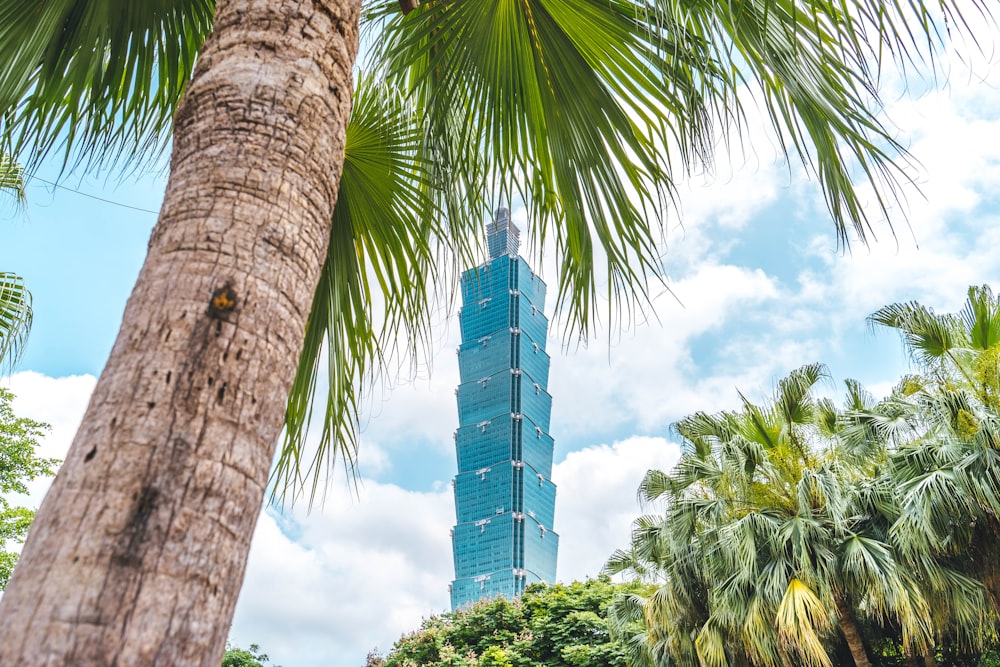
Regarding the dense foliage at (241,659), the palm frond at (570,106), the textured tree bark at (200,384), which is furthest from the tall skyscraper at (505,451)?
the textured tree bark at (200,384)

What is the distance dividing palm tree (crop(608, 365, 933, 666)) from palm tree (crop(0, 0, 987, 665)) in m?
6.43

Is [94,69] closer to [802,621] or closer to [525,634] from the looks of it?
[802,621]

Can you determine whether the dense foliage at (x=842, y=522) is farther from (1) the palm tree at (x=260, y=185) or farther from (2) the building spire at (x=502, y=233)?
(1) the palm tree at (x=260, y=185)

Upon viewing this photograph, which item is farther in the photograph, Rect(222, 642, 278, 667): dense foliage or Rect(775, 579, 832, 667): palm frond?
Rect(222, 642, 278, 667): dense foliage

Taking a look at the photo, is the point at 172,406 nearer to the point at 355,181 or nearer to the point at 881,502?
the point at 355,181

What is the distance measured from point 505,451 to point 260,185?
8689 centimetres

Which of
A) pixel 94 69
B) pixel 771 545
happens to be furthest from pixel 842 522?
pixel 94 69

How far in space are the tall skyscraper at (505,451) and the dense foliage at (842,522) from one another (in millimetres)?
73393

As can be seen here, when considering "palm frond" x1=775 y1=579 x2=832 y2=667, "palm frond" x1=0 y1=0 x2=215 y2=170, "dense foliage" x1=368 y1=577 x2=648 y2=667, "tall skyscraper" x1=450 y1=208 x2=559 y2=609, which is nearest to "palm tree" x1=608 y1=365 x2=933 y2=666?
"palm frond" x1=775 y1=579 x2=832 y2=667

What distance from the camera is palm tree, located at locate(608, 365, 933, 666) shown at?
7.53 m

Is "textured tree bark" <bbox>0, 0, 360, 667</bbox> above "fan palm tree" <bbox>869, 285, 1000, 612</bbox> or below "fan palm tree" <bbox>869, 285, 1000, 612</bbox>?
below

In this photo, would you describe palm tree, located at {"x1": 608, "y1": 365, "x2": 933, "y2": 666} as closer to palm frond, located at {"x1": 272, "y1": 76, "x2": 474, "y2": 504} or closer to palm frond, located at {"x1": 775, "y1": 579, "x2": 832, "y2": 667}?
palm frond, located at {"x1": 775, "y1": 579, "x2": 832, "y2": 667}

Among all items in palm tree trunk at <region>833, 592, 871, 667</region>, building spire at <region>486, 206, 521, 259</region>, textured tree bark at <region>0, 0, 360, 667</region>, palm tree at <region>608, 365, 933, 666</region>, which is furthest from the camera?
palm tree trunk at <region>833, 592, 871, 667</region>

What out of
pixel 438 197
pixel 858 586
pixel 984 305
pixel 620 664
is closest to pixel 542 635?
pixel 620 664
